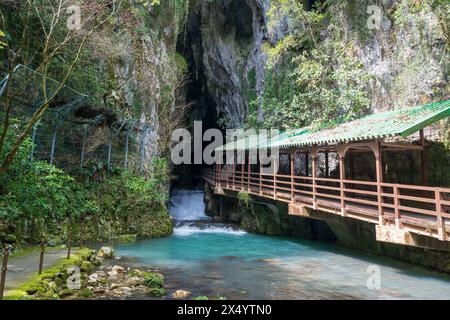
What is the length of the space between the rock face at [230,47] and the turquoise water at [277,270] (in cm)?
1692

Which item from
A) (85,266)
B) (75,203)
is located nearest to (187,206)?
(75,203)

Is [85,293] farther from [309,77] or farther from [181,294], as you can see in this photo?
[309,77]

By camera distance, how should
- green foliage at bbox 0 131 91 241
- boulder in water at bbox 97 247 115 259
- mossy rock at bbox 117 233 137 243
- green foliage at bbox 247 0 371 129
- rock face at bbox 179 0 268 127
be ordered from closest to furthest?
green foliage at bbox 0 131 91 241 < boulder in water at bbox 97 247 115 259 < mossy rock at bbox 117 233 137 243 < green foliage at bbox 247 0 371 129 < rock face at bbox 179 0 268 127

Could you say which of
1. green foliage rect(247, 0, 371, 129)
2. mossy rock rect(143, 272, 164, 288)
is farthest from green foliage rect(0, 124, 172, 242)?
green foliage rect(247, 0, 371, 129)

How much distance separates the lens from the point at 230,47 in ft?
106

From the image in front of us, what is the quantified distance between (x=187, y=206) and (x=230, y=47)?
16762 mm

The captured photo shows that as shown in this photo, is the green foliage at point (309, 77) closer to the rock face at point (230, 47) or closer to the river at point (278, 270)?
the rock face at point (230, 47)

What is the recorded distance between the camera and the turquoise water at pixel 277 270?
924 centimetres

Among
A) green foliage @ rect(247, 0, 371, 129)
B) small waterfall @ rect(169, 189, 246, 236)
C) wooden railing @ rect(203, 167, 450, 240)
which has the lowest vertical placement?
small waterfall @ rect(169, 189, 246, 236)

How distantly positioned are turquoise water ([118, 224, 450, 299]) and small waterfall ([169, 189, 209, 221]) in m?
A: 11.0

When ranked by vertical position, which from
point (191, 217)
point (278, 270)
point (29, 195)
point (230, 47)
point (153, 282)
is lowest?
point (191, 217)

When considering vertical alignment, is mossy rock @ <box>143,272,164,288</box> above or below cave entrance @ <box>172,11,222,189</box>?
below

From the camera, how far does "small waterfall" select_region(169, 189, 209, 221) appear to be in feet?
96.7

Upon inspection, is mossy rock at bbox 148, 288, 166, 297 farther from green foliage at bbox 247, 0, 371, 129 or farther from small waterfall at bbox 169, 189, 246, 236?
green foliage at bbox 247, 0, 371, 129
